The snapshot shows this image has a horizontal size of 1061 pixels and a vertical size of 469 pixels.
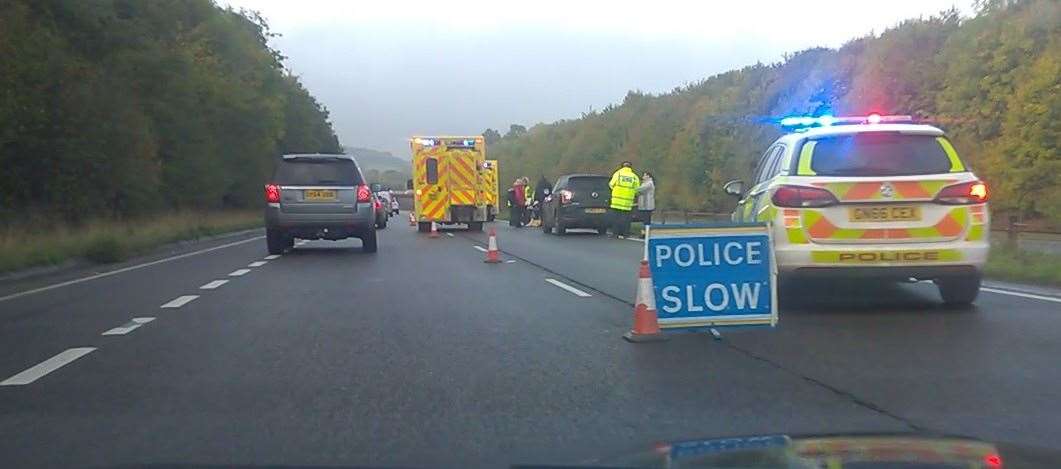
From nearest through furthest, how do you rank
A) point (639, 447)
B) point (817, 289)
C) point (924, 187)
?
point (639, 447) → point (924, 187) → point (817, 289)

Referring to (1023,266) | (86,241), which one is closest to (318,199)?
(86,241)

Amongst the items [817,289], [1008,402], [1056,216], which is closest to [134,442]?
[1008,402]

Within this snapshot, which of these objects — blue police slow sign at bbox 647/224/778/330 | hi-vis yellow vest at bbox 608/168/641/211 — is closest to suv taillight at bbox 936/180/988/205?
blue police slow sign at bbox 647/224/778/330

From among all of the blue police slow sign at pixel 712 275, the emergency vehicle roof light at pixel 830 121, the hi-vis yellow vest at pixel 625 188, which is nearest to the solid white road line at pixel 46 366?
the blue police slow sign at pixel 712 275

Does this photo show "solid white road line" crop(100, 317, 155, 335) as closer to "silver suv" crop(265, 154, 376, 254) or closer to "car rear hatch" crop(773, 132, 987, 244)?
"car rear hatch" crop(773, 132, 987, 244)

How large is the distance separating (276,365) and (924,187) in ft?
18.9

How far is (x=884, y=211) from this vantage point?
1026 centimetres

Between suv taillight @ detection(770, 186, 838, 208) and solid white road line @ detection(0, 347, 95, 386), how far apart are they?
5961 mm

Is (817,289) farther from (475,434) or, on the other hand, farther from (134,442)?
(134,442)

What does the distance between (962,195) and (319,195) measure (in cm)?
1304

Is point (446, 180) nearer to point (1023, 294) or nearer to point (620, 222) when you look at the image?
point (620, 222)

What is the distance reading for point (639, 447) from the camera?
473 centimetres

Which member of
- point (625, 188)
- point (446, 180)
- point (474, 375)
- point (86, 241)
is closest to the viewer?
point (474, 375)

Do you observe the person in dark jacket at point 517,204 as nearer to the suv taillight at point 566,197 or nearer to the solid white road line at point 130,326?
the suv taillight at point 566,197
